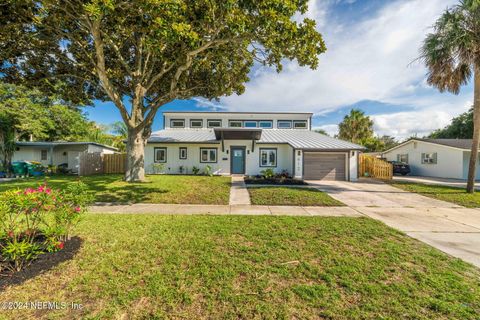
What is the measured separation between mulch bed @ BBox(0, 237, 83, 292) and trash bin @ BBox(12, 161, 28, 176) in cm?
1771

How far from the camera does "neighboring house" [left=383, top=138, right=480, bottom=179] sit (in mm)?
16516

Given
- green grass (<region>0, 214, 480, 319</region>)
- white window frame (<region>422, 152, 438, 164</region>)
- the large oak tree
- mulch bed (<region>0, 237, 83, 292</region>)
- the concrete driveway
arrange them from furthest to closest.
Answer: white window frame (<region>422, 152, 438, 164</region>) < the large oak tree < the concrete driveway < mulch bed (<region>0, 237, 83, 292</region>) < green grass (<region>0, 214, 480, 319</region>)

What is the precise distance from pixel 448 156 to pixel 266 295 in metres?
23.7

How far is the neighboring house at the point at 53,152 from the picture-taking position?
671 inches

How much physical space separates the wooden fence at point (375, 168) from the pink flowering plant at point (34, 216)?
1895 centimetres

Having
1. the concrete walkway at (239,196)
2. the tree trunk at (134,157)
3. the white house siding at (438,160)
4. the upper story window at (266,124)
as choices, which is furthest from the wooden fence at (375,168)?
the tree trunk at (134,157)

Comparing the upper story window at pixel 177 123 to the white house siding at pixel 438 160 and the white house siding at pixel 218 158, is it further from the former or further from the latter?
the white house siding at pixel 438 160

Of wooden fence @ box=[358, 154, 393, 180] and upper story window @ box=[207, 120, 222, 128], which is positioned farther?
upper story window @ box=[207, 120, 222, 128]

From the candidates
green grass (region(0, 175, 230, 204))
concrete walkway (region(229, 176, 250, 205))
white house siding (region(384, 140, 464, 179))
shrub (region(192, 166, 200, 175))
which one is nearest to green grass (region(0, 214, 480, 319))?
concrete walkway (region(229, 176, 250, 205))

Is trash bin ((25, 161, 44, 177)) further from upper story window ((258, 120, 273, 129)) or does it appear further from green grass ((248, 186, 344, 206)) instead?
upper story window ((258, 120, 273, 129))

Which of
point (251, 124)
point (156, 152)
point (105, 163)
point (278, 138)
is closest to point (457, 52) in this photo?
point (278, 138)

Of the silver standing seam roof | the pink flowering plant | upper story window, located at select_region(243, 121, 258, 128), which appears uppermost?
upper story window, located at select_region(243, 121, 258, 128)

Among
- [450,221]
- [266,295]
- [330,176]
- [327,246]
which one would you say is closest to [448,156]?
[330,176]

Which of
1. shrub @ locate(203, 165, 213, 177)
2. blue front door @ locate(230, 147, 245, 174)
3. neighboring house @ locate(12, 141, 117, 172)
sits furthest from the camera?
neighboring house @ locate(12, 141, 117, 172)
